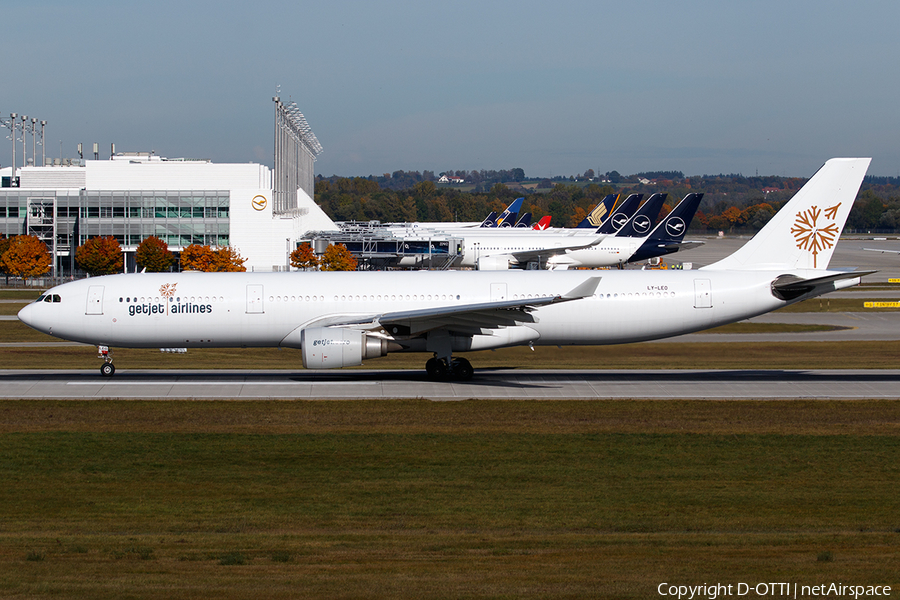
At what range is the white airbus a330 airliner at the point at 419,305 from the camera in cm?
3003

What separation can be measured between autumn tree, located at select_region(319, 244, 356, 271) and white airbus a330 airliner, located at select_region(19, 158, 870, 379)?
53.1 meters

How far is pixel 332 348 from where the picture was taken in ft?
91.6

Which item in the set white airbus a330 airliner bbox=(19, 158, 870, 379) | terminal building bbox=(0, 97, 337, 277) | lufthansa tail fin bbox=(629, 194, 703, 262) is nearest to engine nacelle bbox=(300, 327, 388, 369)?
white airbus a330 airliner bbox=(19, 158, 870, 379)

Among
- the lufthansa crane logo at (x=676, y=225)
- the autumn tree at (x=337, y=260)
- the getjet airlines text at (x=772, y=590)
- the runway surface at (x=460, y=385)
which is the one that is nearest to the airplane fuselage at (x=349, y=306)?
the runway surface at (x=460, y=385)

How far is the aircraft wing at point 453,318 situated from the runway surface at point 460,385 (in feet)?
6.63

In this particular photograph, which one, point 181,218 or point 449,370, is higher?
point 181,218

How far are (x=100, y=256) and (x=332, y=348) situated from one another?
229ft

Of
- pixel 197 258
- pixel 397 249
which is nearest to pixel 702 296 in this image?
pixel 197 258

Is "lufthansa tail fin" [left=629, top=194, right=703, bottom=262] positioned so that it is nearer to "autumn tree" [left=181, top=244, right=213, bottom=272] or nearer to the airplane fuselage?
"autumn tree" [left=181, top=244, right=213, bottom=272]

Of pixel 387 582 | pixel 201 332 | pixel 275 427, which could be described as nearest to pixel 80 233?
pixel 201 332

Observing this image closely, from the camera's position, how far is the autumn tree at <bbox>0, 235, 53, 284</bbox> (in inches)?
3438

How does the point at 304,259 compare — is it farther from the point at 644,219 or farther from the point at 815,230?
the point at 815,230

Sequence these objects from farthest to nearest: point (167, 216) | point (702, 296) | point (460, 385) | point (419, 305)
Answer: point (167, 216) < point (702, 296) < point (419, 305) < point (460, 385)

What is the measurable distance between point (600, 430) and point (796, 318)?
1540 inches
